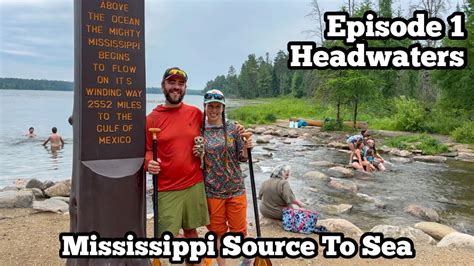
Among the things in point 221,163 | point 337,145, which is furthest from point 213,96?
point 337,145

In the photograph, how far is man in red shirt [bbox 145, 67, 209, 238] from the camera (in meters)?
4.13

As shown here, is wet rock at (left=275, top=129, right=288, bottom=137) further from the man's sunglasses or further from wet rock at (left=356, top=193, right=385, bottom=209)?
the man's sunglasses

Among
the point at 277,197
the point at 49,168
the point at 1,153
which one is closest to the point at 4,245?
the point at 277,197

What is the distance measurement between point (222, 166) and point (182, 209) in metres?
0.59

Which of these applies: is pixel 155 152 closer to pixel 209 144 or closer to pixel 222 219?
pixel 209 144

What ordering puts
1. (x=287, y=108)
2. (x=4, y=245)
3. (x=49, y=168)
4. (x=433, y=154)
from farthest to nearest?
(x=287, y=108) → (x=433, y=154) → (x=49, y=168) → (x=4, y=245)

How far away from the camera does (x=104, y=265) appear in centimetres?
424

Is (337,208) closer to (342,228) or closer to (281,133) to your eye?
(342,228)

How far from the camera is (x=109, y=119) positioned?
4133 millimetres

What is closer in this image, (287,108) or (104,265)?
(104,265)

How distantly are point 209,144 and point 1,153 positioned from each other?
66.2 feet

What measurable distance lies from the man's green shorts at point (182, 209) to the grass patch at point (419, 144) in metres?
18.5

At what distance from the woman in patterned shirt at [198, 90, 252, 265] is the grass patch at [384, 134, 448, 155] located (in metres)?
18.2

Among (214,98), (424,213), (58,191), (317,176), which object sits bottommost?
(424,213)
